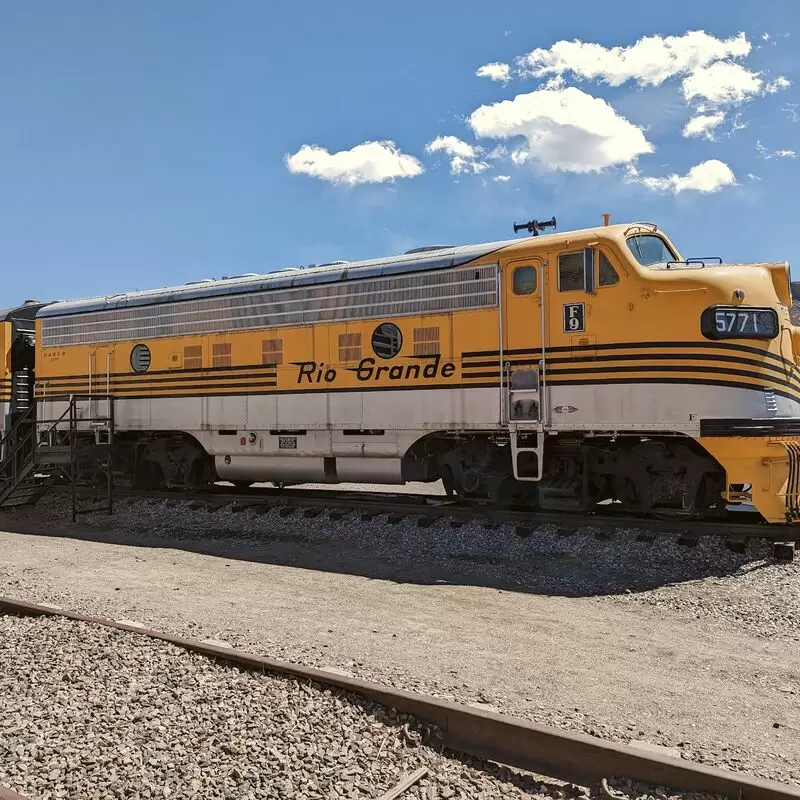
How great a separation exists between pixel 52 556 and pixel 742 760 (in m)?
8.92

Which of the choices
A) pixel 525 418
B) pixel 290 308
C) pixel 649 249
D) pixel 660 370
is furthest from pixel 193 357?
pixel 660 370

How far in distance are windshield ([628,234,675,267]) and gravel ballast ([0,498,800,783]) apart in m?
3.69

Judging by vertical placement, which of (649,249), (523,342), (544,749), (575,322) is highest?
(649,249)

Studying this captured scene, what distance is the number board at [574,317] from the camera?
9406mm

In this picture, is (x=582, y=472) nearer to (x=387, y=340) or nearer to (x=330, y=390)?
(x=387, y=340)

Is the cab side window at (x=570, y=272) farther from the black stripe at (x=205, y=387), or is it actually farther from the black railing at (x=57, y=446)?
the black railing at (x=57, y=446)

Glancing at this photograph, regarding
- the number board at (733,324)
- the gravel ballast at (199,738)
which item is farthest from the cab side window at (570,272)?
the gravel ballast at (199,738)

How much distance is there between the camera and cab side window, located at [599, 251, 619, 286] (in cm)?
918

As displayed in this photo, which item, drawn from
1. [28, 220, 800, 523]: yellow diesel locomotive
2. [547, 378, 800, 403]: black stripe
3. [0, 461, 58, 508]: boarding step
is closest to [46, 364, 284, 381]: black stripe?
[28, 220, 800, 523]: yellow diesel locomotive

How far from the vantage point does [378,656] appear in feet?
18.1

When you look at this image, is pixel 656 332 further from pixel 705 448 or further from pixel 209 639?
pixel 209 639

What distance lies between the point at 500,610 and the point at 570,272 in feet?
15.6

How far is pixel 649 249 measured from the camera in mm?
9680

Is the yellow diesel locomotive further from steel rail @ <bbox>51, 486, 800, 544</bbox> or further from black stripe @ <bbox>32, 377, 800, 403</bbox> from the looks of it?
steel rail @ <bbox>51, 486, 800, 544</bbox>
